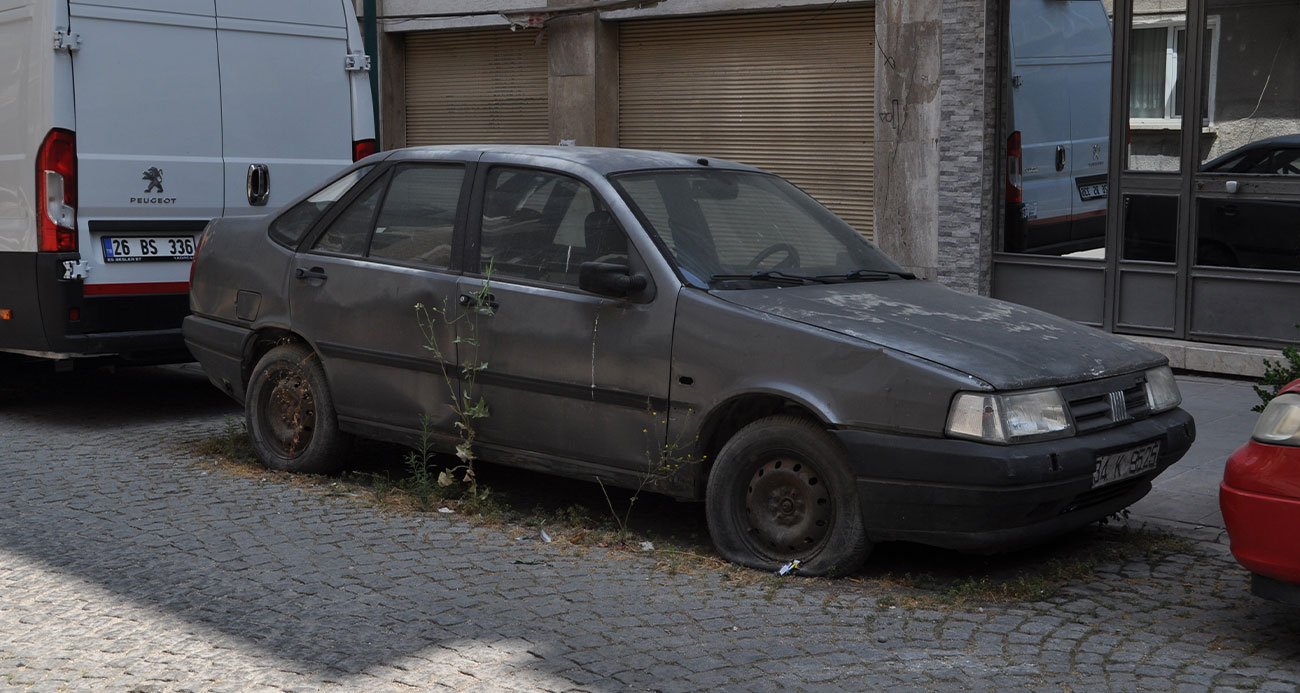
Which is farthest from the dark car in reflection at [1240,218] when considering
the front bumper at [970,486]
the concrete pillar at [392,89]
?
the concrete pillar at [392,89]

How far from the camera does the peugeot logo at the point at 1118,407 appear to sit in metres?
5.46

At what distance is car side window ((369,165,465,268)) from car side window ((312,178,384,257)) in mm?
77

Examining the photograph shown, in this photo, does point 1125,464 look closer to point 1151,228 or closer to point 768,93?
point 1151,228

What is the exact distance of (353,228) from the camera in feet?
23.1

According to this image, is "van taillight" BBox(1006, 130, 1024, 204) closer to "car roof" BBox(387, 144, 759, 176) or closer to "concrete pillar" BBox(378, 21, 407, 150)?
"car roof" BBox(387, 144, 759, 176)

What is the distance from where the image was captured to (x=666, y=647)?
184 inches

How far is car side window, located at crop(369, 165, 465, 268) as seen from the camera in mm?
6656

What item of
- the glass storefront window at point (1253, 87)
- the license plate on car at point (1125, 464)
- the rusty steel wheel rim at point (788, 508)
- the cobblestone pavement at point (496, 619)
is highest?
the glass storefront window at point (1253, 87)

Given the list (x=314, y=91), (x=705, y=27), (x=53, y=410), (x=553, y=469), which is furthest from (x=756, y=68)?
(x=553, y=469)

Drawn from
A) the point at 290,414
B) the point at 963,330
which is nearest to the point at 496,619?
the point at 963,330

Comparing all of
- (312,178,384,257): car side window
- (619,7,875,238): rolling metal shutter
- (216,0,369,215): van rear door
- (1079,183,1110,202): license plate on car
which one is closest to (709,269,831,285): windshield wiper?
(312,178,384,257): car side window

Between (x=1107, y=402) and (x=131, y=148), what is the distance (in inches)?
229

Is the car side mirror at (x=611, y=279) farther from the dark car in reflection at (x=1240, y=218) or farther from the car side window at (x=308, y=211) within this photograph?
the dark car in reflection at (x=1240, y=218)

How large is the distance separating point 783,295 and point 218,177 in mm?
4590
